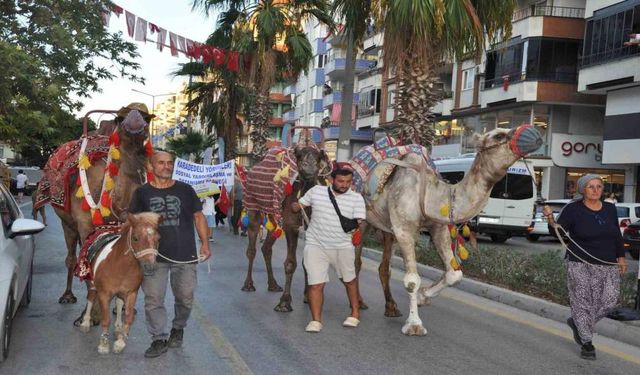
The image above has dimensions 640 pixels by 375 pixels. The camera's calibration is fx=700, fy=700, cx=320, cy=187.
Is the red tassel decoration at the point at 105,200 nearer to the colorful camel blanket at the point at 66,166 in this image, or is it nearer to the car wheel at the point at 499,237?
the colorful camel blanket at the point at 66,166

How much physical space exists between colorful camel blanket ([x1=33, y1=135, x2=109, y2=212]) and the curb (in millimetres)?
5847

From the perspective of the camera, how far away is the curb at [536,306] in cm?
789

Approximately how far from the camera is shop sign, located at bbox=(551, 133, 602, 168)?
1382 inches

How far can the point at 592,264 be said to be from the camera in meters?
7.02

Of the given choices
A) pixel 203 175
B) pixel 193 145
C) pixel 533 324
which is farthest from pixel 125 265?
pixel 193 145

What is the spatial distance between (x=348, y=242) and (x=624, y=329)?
3.31 metres

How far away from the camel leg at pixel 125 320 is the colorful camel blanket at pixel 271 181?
3135 millimetres

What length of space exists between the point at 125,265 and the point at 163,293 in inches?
18.5

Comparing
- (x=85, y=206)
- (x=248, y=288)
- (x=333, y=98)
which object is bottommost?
(x=248, y=288)

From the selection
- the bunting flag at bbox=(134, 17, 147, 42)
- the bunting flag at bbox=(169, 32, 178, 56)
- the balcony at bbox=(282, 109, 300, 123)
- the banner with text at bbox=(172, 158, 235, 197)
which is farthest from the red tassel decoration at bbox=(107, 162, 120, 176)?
the balcony at bbox=(282, 109, 300, 123)

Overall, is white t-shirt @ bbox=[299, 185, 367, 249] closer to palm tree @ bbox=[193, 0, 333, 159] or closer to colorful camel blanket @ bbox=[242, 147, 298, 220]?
colorful camel blanket @ bbox=[242, 147, 298, 220]

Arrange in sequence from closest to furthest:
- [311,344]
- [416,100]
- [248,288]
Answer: [311,344], [248,288], [416,100]

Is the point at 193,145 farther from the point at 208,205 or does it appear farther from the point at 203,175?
the point at 203,175

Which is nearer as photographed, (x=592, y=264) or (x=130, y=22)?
(x=592, y=264)
